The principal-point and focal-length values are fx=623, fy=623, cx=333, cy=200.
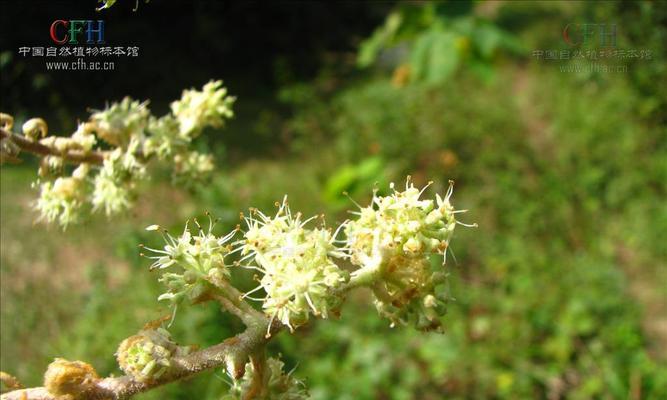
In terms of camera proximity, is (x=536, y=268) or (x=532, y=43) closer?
(x=536, y=268)

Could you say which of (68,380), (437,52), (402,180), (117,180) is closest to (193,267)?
(68,380)

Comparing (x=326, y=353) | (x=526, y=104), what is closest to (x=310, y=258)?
(x=326, y=353)

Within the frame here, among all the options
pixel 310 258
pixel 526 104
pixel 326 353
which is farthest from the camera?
pixel 526 104

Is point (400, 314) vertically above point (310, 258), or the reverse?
point (310, 258)

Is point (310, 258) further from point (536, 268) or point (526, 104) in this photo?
point (526, 104)

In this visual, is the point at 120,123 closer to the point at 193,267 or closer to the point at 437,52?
the point at 193,267

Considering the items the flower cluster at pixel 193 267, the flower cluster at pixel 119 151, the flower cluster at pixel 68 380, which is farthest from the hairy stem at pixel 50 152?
the flower cluster at pixel 68 380

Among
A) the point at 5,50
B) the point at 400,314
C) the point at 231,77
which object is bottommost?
the point at 400,314

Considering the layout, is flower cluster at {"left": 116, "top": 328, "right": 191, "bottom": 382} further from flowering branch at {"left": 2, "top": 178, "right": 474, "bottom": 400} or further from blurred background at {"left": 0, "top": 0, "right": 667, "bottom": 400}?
blurred background at {"left": 0, "top": 0, "right": 667, "bottom": 400}
